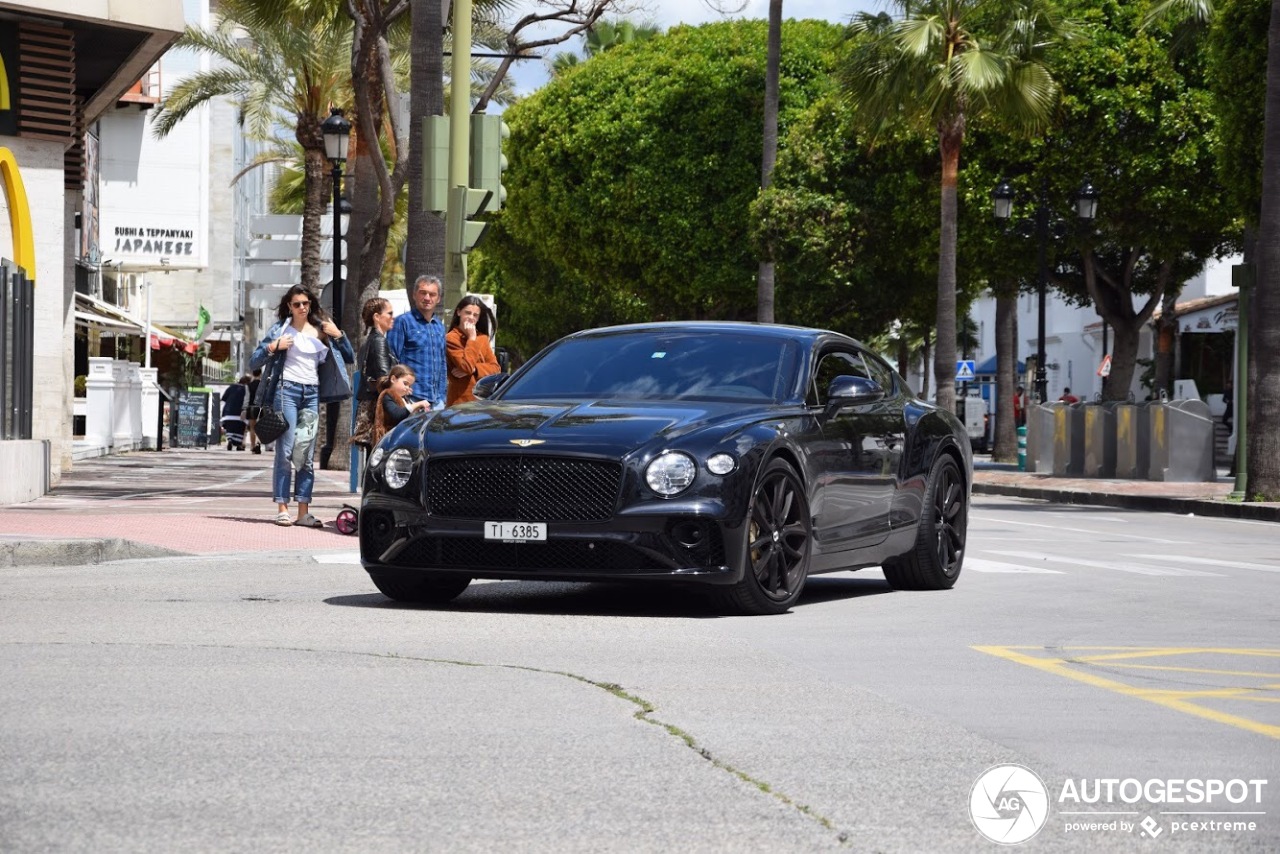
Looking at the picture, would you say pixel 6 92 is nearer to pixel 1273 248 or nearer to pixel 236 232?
pixel 1273 248

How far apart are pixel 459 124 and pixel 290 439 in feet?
12.5

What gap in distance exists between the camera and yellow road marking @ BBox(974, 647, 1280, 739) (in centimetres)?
701

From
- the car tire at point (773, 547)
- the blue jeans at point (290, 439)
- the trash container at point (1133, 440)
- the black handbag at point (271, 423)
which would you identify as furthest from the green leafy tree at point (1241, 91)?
the car tire at point (773, 547)

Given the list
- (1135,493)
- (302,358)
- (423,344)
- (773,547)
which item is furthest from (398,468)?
(1135,493)

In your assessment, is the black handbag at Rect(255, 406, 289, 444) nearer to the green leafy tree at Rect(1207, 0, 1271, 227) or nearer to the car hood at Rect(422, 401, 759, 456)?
the car hood at Rect(422, 401, 759, 456)

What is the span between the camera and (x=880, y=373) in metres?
12.8

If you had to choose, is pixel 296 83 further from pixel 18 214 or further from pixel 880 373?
pixel 880 373

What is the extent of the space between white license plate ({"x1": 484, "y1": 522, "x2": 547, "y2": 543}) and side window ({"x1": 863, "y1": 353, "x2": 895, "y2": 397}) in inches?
125

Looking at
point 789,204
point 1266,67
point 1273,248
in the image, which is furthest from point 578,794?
point 789,204

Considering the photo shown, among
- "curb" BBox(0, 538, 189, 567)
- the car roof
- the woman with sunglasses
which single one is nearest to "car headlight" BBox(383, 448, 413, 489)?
the car roof

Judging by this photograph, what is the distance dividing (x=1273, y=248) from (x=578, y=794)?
70.2 ft

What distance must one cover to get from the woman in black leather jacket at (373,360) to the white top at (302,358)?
39 centimetres

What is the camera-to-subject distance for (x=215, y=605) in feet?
34.3

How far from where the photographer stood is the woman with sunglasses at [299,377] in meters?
15.9
